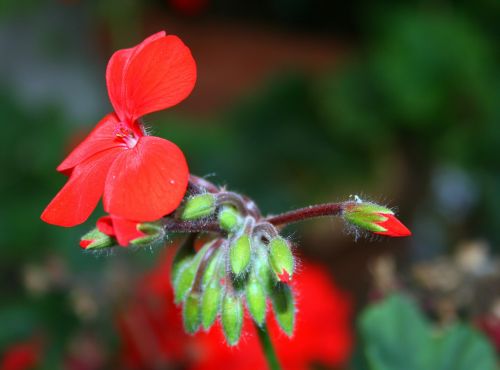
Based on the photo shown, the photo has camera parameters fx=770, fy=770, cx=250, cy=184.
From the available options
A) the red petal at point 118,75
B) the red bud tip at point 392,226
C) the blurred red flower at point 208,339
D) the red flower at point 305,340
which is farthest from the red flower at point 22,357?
the red bud tip at point 392,226

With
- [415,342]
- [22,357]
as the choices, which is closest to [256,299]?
[415,342]

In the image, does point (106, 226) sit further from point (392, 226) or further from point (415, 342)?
point (415, 342)

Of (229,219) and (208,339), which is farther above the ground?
(229,219)

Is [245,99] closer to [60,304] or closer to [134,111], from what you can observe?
[60,304]

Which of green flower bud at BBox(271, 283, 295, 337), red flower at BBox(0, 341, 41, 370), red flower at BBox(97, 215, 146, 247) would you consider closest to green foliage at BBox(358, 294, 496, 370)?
green flower bud at BBox(271, 283, 295, 337)

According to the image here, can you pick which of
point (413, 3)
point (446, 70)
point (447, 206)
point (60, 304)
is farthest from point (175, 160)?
point (413, 3)

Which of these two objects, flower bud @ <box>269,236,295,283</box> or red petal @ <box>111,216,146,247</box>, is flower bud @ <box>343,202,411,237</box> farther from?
red petal @ <box>111,216,146,247</box>

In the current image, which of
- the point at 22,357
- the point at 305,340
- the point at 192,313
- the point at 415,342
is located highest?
the point at 192,313
